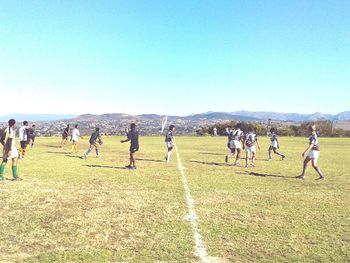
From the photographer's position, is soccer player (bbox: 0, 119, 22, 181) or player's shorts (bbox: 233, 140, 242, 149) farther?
player's shorts (bbox: 233, 140, 242, 149)

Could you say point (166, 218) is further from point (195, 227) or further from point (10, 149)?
point (10, 149)

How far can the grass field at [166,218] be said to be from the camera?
23.6 ft

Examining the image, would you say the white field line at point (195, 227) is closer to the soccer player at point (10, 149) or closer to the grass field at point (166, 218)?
the grass field at point (166, 218)

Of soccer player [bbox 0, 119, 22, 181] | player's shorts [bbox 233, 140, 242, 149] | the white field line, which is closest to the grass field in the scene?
the white field line

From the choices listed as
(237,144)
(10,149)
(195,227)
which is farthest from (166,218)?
(237,144)

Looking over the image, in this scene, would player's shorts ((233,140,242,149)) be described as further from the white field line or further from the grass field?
the white field line

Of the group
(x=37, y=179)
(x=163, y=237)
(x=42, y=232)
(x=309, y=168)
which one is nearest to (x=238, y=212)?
(x=163, y=237)

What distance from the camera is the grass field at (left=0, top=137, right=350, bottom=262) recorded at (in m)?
7.19

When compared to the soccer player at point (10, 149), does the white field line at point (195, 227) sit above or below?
below

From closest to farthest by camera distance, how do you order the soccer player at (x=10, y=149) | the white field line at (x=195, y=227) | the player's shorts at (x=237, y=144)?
the white field line at (x=195, y=227) → the soccer player at (x=10, y=149) → the player's shorts at (x=237, y=144)

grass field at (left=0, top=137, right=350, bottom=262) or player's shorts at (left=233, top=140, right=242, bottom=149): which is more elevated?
player's shorts at (left=233, top=140, right=242, bottom=149)

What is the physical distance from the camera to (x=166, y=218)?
9422 mm

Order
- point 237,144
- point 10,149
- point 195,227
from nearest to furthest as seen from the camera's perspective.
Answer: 1. point 195,227
2. point 10,149
3. point 237,144

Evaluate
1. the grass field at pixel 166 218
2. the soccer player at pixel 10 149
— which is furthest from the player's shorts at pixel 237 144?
the soccer player at pixel 10 149
